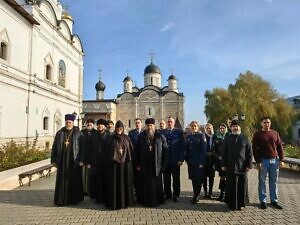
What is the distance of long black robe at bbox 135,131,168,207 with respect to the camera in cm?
728

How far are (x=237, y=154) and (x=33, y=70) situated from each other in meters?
18.4

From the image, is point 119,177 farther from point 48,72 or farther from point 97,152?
point 48,72

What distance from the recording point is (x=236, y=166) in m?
6.98

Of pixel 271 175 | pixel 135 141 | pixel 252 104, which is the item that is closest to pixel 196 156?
pixel 135 141

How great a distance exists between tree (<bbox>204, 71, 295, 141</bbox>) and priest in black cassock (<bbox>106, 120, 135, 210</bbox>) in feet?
80.4

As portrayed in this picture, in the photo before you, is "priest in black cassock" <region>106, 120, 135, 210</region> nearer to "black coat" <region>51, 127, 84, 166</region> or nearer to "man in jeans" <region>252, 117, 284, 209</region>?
"black coat" <region>51, 127, 84, 166</region>

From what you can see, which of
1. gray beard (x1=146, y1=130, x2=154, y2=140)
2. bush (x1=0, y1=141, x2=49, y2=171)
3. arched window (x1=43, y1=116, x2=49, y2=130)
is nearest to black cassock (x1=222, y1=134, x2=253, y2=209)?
gray beard (x1=146, y1=130, x2=154, y2=140)

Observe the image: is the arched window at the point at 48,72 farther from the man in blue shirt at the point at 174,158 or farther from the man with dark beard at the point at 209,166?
the man with dark beard at the point at 209,166

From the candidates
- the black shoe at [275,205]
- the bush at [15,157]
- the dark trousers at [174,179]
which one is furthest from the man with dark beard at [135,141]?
the bush at [15,157]

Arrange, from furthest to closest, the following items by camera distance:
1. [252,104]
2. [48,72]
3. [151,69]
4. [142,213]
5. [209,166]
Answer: [151,69]
[252,104]
[48,72]
[209,166]
[142,213]

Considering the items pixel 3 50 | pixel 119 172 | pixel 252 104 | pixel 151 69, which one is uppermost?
pixel 151 69

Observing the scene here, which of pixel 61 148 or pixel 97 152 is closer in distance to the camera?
pixel 61 148

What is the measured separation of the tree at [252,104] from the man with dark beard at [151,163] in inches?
947

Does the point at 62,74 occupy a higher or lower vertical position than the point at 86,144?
higher
